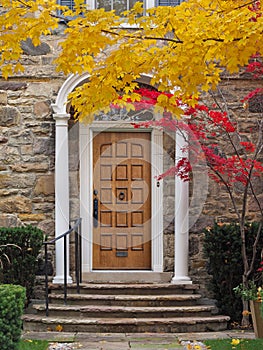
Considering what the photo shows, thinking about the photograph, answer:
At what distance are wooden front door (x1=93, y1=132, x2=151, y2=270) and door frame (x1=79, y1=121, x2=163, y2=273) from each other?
79 mm

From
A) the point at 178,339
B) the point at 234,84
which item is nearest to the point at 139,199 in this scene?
the point at 234,84

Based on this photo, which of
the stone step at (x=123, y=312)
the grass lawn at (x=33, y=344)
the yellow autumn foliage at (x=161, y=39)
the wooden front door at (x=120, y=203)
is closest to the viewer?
the yellow autumn foliage at (x=161, y=39)

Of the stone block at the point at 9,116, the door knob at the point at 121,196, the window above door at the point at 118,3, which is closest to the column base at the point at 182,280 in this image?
the door knob at the point at 121,196

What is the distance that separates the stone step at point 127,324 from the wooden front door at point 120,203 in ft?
6.03

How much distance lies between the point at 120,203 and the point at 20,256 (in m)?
1.94

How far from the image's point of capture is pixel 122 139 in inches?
388

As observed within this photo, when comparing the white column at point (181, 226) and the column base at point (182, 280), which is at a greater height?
the white column at point (181, 226)

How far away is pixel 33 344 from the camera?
22.9 ft

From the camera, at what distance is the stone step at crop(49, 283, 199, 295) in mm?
8922

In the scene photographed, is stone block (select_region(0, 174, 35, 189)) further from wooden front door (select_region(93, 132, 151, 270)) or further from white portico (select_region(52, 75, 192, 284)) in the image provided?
wooden front door (select_region(93, 132, 151, 270))

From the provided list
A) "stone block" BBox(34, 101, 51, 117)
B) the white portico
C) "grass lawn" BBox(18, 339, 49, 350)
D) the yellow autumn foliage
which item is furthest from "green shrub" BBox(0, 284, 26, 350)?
"stone block" BBox(34, 101, 51, 117)

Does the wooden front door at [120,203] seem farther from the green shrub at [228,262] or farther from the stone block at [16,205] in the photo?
the green shrub at [228,262]

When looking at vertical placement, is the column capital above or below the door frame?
above

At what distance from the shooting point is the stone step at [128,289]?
29.3ft
